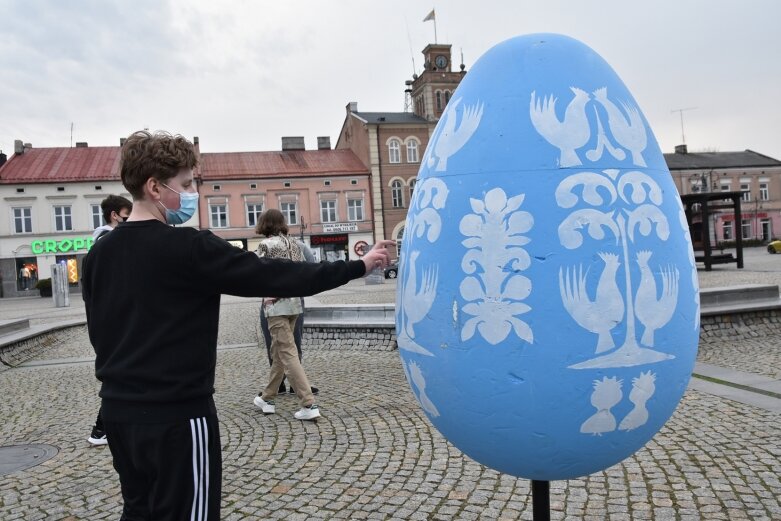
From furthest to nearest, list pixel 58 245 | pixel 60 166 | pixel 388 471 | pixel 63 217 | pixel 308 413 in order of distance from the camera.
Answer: pixel 60 166
pixel 63 217
pixel 58 245
pixel 308 413
pixel 388 471

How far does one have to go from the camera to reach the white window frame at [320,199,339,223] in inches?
1692

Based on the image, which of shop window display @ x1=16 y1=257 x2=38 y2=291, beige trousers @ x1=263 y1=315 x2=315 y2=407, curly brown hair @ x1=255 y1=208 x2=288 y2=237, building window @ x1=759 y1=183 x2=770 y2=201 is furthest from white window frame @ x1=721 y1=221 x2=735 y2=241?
beige trousers @ x1=263 y1=315 x2=315 y2=407

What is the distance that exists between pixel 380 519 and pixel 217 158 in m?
42.3

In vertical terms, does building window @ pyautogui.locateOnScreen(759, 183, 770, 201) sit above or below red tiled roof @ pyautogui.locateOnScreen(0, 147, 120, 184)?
below

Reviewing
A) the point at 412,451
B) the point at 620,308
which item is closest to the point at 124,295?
the point at 620,308

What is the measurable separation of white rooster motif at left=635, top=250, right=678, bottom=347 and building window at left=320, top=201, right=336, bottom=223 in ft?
136

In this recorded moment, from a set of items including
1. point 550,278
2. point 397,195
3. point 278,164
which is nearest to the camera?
point 550,278

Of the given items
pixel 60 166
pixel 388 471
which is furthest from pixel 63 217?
pixel 388 471

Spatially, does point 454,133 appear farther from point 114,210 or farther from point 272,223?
point 272,223

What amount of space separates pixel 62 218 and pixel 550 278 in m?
43.5

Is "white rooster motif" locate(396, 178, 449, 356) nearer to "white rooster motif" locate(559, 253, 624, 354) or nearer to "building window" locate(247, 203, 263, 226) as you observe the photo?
"white rooster motif" locate(559, 253, 624, 354)

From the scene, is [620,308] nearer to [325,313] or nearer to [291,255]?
[291,255]

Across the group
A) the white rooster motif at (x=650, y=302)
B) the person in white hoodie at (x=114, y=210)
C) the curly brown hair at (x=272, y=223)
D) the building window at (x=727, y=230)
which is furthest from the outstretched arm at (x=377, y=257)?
the building window at (x=727, y=230)

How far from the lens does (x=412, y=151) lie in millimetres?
43906
